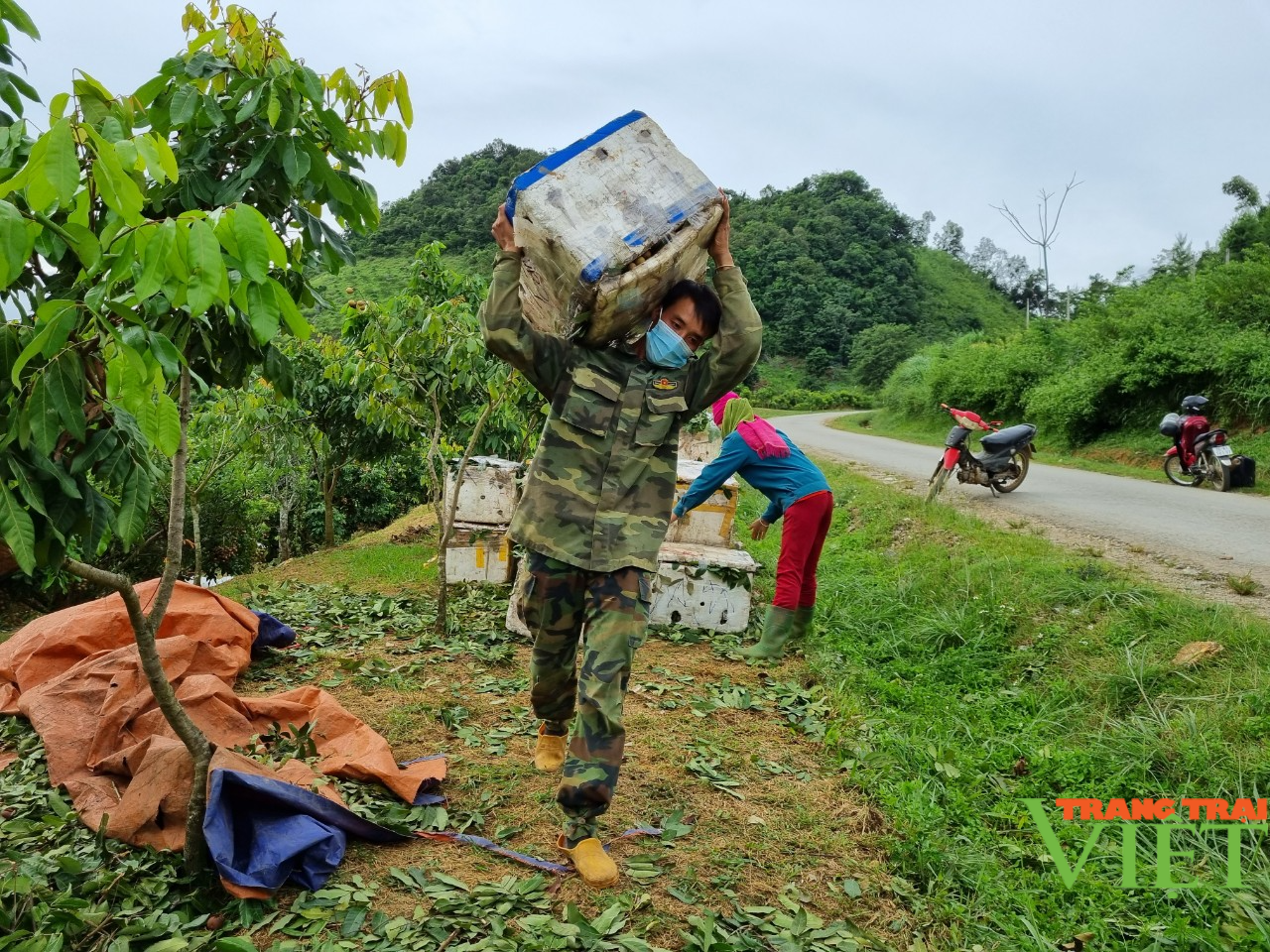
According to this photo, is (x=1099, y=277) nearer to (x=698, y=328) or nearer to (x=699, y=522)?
(x=699, y=522)

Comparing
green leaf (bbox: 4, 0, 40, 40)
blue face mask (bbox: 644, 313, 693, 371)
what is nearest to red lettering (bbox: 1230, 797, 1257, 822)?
blue face mask (bbox: 644, 313, 693, 371)

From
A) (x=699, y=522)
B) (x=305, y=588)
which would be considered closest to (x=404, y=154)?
(x=699, y=522)

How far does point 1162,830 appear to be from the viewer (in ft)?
10.1

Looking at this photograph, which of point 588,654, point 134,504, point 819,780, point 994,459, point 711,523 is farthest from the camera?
point 994,459

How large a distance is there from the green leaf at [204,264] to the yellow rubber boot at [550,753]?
2332 mm

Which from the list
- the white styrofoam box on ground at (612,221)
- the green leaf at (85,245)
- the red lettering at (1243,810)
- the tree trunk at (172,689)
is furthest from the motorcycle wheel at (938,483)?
the green leaf at (85,245)

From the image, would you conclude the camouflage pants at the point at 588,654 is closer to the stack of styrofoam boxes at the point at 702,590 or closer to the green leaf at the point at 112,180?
the green leaf at the point at 112,180

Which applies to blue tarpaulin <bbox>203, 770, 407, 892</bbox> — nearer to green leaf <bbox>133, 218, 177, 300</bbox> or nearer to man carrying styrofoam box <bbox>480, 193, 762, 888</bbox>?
man carrying styrofoam box <bbox>480, 193, 762, 888</bbox>

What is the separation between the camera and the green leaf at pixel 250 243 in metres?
1.51

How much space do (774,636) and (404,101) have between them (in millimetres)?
3685

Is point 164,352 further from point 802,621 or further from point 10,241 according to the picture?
point 802,621

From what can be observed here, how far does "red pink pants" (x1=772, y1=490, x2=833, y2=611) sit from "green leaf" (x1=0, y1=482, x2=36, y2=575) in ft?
13.6

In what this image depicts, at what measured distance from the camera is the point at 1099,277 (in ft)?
90.2

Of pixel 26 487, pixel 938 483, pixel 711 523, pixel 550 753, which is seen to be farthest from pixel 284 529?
pixel 26 487
